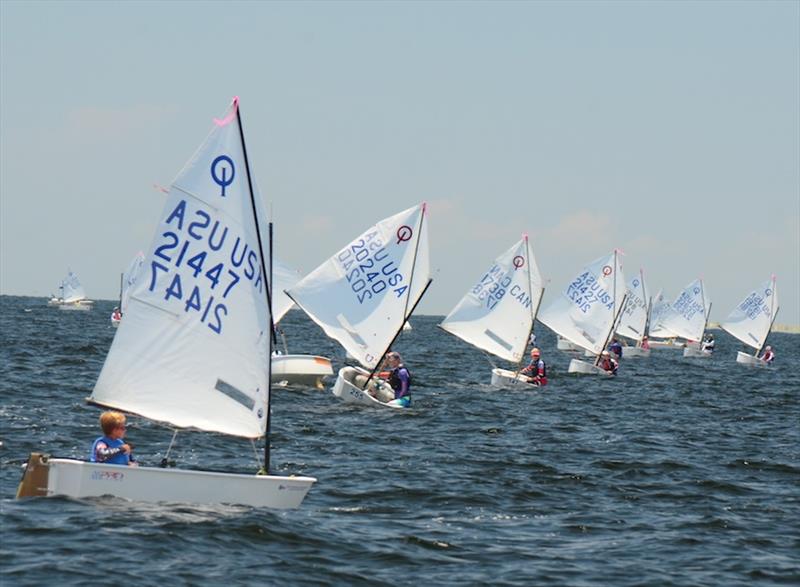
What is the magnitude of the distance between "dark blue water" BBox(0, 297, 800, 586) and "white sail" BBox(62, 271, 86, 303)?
115m

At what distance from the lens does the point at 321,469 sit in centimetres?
2228

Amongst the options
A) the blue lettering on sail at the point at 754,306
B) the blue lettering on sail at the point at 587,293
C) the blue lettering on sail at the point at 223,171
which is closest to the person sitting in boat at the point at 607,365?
the blue lettering on sail at the point at 587,293

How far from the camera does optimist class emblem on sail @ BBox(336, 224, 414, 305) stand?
116 ft

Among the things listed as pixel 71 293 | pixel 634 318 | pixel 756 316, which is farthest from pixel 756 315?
pixel 71 293

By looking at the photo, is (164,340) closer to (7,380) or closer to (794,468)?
(794,468)

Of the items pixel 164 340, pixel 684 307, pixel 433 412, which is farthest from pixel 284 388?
pixel 684 307

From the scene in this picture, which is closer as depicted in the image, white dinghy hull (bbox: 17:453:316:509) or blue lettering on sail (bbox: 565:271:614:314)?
white dinghy hull (bbox: 17:453:316:509)

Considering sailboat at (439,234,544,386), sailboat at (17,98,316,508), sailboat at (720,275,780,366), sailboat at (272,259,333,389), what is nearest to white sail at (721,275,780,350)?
sailboat at (720,275,780,366)

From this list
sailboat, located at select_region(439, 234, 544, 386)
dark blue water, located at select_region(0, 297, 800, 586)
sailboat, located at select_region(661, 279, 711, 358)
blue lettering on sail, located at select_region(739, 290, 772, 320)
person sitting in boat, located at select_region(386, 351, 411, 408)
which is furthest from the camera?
sailboat, located at select_region(661, 279, 711, 358)

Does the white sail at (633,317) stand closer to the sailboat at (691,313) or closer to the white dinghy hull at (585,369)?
the sailboat at (691,313)

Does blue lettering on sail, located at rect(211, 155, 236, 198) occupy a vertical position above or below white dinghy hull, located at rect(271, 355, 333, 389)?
above

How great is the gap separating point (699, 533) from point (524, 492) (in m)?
3.80

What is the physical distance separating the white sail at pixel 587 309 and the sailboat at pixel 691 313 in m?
41.8

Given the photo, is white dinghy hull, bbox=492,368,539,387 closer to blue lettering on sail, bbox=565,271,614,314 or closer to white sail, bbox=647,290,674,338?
blue lettering on sail, bbox=565,271,614,314
